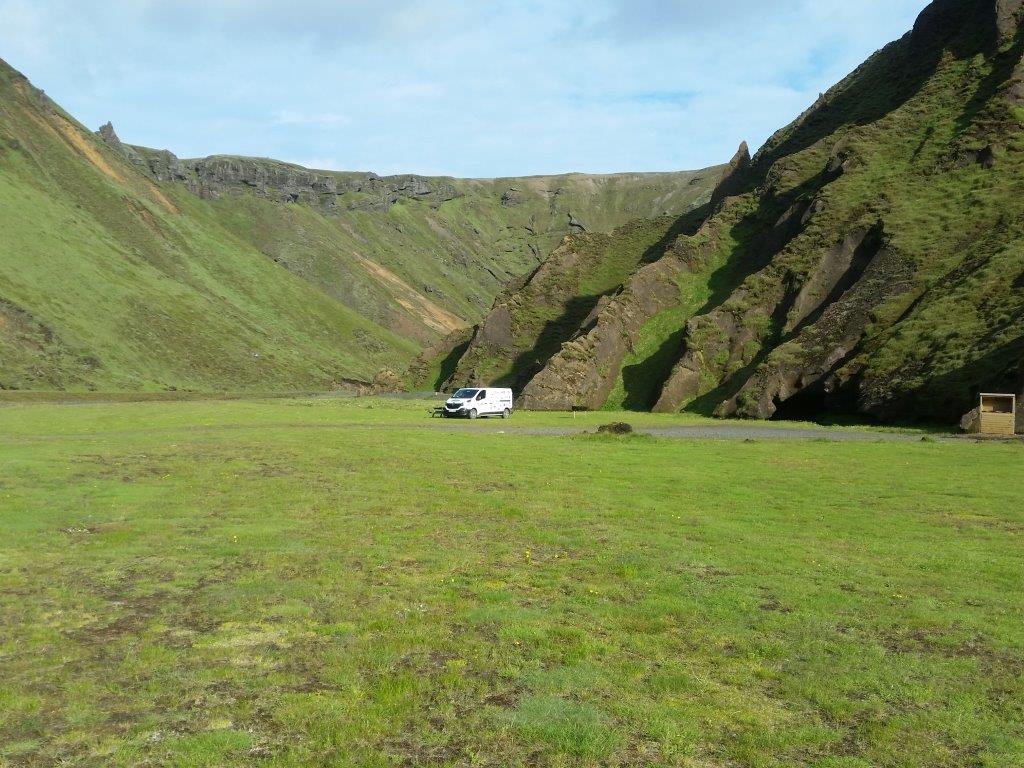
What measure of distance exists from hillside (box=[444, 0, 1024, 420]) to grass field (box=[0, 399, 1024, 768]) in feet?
81.4

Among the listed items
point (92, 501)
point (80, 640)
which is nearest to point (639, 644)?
point (80, 640)

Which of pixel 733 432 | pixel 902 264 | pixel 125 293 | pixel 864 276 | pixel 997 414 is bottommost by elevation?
pixel 733 432

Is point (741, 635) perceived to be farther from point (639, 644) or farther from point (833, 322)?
point (833, 322)

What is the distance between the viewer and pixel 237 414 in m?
55.0

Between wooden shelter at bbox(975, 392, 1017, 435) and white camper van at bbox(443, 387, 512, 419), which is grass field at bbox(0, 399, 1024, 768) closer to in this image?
wooden shelter at bbox(975, 392, 1017, 435)

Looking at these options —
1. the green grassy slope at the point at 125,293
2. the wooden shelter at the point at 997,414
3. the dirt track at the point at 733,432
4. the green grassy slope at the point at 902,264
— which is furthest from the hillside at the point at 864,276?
the green grassy slope at the point at 125,293

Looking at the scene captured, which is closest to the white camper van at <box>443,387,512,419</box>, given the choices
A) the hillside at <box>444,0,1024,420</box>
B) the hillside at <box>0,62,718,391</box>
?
the hillside at <box>444,0,1024,420</box>

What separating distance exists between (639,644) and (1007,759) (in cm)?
378

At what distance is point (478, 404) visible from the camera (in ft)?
185

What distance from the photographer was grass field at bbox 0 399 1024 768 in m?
6.93

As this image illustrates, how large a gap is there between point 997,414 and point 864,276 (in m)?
23.1

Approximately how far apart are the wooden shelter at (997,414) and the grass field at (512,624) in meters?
14.5

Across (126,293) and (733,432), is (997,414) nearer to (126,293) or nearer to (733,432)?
(733,432)

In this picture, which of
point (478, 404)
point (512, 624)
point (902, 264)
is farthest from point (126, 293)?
point (512, 624)
